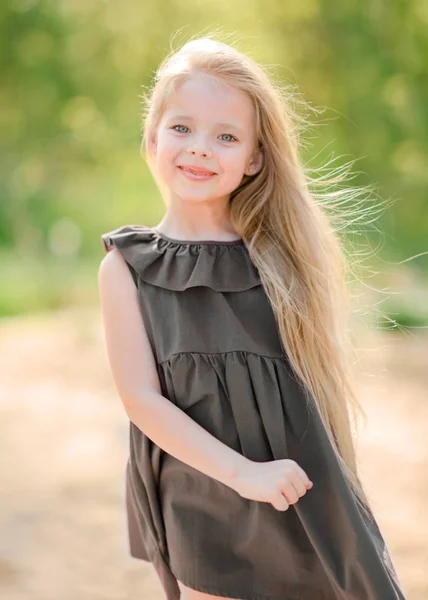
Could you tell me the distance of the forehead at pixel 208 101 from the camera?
1.66 m

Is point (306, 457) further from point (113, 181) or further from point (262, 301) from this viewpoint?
point (113, 181)

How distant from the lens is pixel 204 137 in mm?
1653

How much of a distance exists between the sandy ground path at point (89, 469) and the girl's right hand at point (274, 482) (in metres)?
0.55

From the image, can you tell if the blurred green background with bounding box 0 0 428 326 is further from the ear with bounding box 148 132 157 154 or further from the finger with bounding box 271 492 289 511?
the finger with bounding box 271 492 289 511

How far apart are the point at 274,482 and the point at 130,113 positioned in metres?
7.01

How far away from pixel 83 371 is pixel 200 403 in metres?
3.88

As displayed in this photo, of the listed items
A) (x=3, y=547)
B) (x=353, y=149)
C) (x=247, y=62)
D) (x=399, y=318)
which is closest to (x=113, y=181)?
(x=353, y=149)

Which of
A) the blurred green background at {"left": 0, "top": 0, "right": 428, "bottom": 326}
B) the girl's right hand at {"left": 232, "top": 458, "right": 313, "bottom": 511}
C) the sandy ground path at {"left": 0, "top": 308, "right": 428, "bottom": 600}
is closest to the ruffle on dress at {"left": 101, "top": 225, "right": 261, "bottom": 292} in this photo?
the girl's right hand at {"left": 232, "top": 458, "right": 313, "bottom": 511}

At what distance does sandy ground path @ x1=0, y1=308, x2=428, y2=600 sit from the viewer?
2934 millimetres

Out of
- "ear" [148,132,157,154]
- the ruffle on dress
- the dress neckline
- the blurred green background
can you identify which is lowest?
the ruffle on dress

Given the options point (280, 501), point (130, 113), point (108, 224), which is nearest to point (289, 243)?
point (280, 501)

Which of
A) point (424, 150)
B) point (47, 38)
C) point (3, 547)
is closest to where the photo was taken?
point (3, 547)

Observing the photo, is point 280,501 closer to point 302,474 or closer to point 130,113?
point 302,474

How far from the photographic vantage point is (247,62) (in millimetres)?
1736
